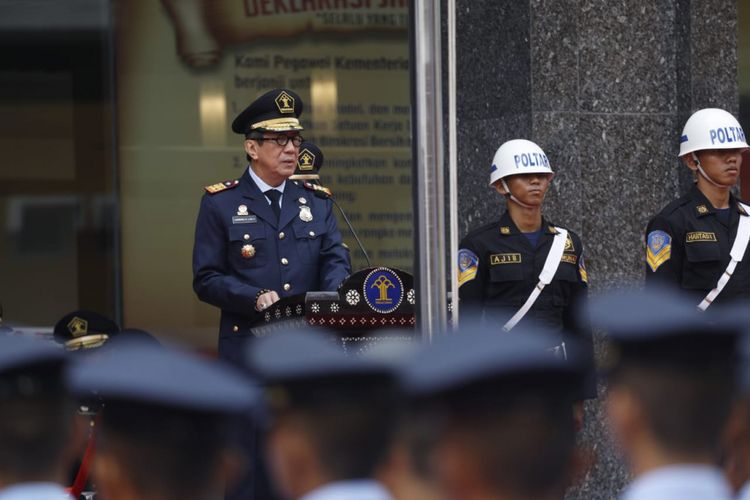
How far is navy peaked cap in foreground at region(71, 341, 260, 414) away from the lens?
2.48 m

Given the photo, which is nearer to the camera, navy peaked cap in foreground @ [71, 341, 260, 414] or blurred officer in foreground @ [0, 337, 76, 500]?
Result: navy peaked cap in foreground @ [71, 341, 260, 414]

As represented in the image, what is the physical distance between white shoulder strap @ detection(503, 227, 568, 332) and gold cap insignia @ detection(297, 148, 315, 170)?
6.82 ft

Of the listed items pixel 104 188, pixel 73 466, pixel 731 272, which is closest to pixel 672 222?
pixel 731 272

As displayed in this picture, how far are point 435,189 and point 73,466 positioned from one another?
2488mm

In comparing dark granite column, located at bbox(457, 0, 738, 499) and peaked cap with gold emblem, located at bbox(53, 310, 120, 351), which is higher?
dark granite column, located at bbox(457, 0, 738, 499)

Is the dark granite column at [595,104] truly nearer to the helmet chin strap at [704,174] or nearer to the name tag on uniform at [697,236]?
the helmet chin strap at [704,174]

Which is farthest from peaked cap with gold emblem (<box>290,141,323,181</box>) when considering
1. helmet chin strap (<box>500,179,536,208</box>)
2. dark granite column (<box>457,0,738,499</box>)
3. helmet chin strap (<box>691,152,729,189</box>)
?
Result: helmet chin strap (<box>691,152,729,189</box>)

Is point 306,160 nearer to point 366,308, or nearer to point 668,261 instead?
point 668,261

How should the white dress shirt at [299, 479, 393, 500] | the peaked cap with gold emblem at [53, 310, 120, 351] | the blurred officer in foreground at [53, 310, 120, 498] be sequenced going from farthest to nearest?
the peaked cap with gold emblem at [53, 310, 120, 351], the blurred officer in foreground at [53, 310, 120, 498], the white dress shirt at [299, 479, 393, 500]

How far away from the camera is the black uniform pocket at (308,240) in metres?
6.45

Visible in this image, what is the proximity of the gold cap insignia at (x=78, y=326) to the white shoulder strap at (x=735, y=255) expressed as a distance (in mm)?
2693

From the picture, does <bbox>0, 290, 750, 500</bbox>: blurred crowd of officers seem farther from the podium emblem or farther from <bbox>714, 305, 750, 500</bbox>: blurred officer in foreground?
the podium emblem

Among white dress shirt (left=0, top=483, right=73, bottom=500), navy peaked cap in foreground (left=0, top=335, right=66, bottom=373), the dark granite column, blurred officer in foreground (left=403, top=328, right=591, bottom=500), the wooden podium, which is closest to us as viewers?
blurred officer in foreground (left=403, top=328, right=591, bottom=500)

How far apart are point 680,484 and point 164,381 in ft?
2.80
